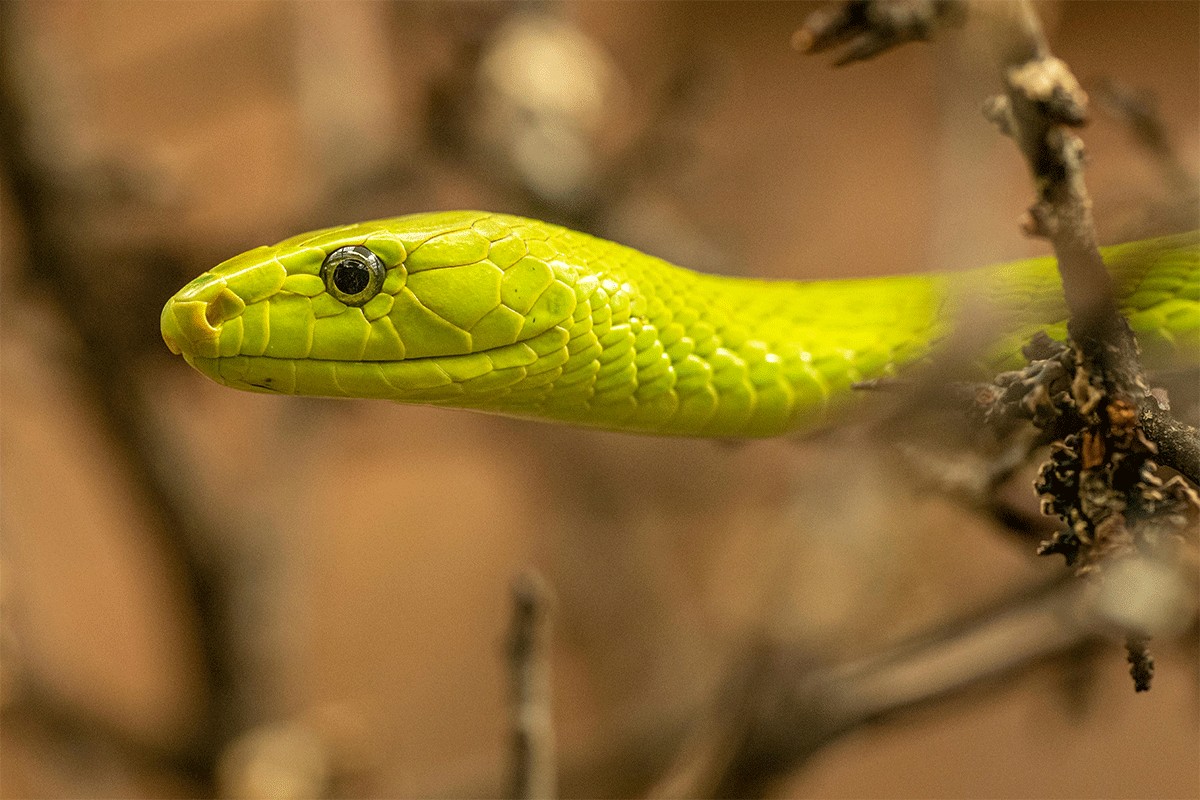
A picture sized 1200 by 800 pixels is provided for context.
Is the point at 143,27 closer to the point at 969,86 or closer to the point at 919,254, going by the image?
the point at 919,254

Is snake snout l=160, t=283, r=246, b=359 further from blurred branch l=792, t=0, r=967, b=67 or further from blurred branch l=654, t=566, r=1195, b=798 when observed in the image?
blurred branch l=654, t=566, r=1195, b=798

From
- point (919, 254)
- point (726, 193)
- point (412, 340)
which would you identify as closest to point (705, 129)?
point (726, 193)

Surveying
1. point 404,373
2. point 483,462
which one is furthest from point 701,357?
point 483,462

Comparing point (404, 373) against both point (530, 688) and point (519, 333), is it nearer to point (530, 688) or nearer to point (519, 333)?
point (519, 333)

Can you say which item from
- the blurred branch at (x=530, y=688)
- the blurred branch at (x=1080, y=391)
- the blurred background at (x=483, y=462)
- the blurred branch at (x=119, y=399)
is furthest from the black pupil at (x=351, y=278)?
the blurred branch at (x=119, y=399)

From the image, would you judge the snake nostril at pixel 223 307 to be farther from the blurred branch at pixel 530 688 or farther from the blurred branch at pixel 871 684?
the blurred branch at pixel 871 684

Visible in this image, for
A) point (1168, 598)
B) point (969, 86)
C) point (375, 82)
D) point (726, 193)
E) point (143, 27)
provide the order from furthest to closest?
point (143, 27), point (726, 193), point (375, 82), point (969, 86), point (1168, 598)
